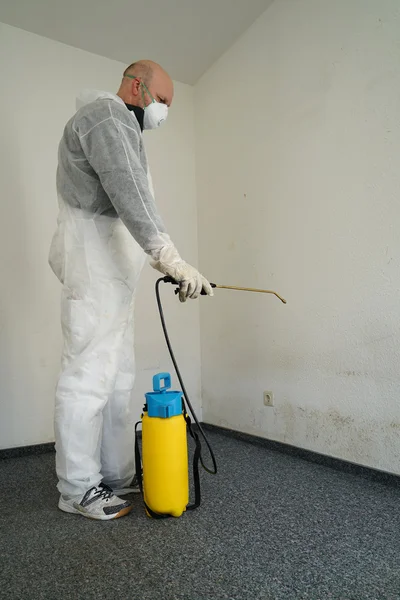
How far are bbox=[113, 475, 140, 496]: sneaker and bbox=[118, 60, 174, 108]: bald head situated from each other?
4.62ft

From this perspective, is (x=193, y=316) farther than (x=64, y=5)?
Yes

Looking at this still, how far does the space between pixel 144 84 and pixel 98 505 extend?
146 cm

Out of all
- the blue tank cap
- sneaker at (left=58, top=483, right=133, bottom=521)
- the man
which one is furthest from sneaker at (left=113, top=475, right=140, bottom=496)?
the blue tank cap

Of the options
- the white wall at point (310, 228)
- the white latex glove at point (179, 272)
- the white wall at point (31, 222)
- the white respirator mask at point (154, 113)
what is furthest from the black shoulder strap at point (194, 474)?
the white respirator mask at point (154, 113)

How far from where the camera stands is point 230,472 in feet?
5.67

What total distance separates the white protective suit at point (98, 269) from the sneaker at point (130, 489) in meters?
0.03

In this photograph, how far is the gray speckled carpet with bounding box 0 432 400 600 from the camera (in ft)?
3.05

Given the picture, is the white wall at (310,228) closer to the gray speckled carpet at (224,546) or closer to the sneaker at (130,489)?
the gray speckled carpet at (224,546)

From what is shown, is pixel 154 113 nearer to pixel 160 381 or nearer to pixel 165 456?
pixel 160 381

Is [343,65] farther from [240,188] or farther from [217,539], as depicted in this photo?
[217,539]

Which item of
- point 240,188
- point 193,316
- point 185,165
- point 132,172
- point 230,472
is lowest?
point 230,472

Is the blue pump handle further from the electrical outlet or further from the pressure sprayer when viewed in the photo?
the electrical outlet

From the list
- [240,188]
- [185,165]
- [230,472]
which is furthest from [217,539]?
[185,165]

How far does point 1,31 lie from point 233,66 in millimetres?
1261
